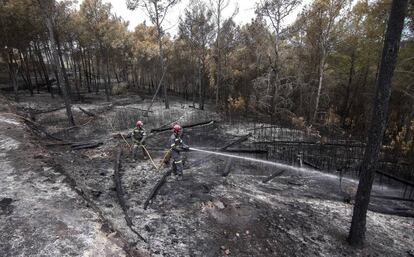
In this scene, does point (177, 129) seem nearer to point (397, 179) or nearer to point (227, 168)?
point (227, 168)

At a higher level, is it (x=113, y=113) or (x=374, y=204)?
(x=113, y=113)

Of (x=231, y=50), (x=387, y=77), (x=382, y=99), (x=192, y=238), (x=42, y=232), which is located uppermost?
(x=231, y=50)

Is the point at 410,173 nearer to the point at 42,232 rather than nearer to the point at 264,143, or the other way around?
the point at 264,143

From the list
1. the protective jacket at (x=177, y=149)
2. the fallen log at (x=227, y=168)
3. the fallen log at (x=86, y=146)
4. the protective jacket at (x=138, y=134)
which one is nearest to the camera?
the protective jacket at (x=177, y=149)

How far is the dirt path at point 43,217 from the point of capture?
439cm

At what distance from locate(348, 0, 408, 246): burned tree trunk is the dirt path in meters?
5.39

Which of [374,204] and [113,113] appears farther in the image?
[113,113]

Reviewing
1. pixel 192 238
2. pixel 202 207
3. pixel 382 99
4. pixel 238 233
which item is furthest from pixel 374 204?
pixel 192 238

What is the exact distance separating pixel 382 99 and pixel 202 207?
16.8 feet

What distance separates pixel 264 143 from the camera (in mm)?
12828

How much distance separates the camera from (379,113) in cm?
502

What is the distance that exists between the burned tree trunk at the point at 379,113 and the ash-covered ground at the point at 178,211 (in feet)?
2.28

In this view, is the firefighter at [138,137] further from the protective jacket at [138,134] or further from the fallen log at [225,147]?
the fallen log at [225,147]

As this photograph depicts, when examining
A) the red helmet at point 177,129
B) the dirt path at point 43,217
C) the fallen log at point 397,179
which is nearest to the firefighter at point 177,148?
the red helmet at point 177,129
